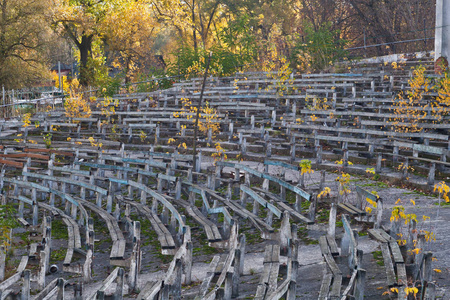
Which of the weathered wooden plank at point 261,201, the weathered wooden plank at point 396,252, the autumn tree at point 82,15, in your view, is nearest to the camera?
the weathered wooden plank at point 396,252

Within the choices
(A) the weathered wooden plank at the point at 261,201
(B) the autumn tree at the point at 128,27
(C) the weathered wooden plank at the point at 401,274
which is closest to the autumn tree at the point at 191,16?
(B) the autumn tree at the point at 128,27

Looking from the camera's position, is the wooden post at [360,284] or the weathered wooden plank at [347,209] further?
the weathered wooden plank at [347,209]

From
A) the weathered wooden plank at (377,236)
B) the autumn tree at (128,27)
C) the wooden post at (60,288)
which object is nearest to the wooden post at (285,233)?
the weathered wooden plank at (377,236)

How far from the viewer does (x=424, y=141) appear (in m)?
14.6

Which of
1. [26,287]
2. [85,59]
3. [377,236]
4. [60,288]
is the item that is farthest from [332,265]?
[85,59]

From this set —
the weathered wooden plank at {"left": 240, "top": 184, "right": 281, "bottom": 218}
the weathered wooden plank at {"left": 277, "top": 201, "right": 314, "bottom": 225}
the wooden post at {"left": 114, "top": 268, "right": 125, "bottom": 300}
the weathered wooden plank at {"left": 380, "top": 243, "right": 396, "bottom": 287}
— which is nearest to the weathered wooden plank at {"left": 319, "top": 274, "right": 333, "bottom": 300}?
the weathered wooden plank at {"left": 380, "top": 243, "right": 396, "bottom": 287}

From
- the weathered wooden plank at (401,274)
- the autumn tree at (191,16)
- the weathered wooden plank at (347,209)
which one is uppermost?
the autumn tree at (191,16)

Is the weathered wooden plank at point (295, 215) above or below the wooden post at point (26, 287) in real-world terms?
above

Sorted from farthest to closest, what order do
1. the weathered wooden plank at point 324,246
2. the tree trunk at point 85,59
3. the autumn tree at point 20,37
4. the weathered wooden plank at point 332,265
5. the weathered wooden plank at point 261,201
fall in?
the tree trunk at point 85,59, the autumn tree at point 20,37, the weathered wooden plank at point 261,201, the weathered wooden plank at point 324,246, the weathered wooden plank at point 332,265

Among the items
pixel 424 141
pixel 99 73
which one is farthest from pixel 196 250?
pixel 99 73

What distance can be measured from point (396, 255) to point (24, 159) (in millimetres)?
13426

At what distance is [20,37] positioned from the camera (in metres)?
32.2

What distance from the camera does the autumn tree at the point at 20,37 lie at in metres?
31.5

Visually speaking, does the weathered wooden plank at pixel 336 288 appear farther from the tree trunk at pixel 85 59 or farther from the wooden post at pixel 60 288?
the tree trunk at pixel 85 59
